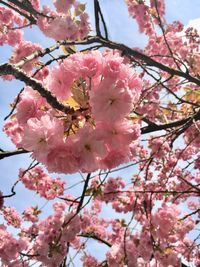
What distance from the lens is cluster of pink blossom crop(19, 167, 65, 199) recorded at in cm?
684

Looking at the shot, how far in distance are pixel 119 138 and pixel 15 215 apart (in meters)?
6.56

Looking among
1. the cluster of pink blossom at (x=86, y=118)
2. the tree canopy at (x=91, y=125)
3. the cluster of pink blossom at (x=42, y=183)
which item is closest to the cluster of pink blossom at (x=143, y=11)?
the tree canopy at (x=91, y=125)

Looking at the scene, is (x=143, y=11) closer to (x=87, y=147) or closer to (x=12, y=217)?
(x=12, y=217)

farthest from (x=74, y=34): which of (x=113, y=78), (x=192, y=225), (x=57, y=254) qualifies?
(x=192, y=225)

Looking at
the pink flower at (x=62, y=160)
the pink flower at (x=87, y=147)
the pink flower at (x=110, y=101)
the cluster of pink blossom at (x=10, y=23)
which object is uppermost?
the cluster of pink blossom at (x=10, y=23)

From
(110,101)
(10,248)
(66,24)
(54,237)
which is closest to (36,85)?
(110,101)

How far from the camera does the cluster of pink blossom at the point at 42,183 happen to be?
22.5ft

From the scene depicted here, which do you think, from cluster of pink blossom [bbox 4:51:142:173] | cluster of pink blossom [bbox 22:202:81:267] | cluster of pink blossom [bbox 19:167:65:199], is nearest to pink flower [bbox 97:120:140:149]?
cluster of pink blossom [bbox 4:51:142:173]

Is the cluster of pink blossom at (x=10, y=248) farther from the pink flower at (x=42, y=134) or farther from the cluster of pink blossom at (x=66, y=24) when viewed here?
the pink flower at (x=42, y=134)

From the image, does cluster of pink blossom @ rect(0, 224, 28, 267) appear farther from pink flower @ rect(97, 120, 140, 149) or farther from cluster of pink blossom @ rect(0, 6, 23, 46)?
pink flower @ rect(97, 120, 140, 149)

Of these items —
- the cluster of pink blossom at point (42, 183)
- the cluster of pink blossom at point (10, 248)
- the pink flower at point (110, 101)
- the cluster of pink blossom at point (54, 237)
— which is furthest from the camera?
the cluster of pink blossom at point (42, 183)

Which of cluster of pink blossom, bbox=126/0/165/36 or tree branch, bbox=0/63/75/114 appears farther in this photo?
cluster of pink blossom, bbox=126/0/165/36

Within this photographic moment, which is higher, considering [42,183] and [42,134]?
[42,183]

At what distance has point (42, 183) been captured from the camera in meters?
6.89
